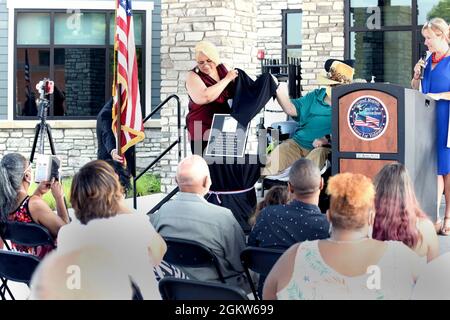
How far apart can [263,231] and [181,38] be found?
23.7ft

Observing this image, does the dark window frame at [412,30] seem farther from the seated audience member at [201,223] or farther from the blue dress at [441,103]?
the seated audience member at [201,223]

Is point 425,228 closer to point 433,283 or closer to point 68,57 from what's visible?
point 433,283

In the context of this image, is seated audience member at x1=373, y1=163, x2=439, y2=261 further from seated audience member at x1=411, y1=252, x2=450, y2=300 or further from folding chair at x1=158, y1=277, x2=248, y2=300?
folding chair at x1=158, y1=277, x2=248, y2=300

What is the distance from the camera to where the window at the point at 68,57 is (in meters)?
14.2

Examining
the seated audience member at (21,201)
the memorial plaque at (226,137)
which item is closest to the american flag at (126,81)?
the memorial plaque at (226,137)

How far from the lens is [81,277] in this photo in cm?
333

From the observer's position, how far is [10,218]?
5.02 m

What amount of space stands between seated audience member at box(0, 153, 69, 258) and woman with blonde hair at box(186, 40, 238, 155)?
2.27 m

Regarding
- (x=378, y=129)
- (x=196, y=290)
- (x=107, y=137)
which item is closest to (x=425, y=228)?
(x=196, y=290)

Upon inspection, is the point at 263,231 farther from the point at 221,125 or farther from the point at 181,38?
the point at 181,38

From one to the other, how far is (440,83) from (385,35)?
4896mm

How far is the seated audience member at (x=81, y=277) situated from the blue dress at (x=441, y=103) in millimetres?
4108

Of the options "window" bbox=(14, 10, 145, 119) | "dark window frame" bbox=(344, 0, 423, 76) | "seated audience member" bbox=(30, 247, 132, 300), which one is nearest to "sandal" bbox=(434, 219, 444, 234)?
"seated audience member" bbox=(30, 247, 132, 300)
